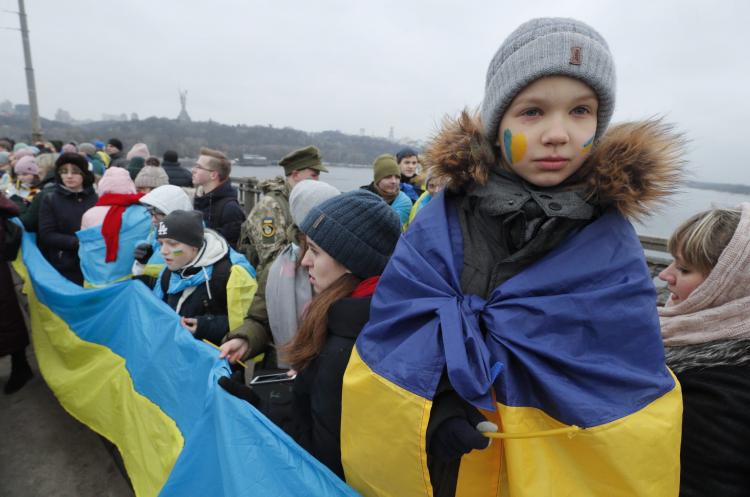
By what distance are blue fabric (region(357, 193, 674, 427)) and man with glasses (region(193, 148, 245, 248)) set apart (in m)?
3.65

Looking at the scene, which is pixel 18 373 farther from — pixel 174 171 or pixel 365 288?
pixel 365 288

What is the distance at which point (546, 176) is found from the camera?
1092 millimetres

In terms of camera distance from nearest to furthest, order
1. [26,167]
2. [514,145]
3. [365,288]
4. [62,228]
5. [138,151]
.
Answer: [514,145], [365,288], [62,228], [26,167], [138,151]

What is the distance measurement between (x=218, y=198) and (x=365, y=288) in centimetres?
333

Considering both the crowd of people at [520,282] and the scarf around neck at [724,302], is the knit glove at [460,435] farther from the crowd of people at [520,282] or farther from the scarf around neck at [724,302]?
the scarf around neck at [724,302]

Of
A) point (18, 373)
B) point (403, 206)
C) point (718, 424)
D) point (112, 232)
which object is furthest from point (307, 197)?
point (18, 373)

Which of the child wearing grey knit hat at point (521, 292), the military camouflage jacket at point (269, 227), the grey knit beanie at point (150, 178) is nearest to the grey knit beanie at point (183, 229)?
the military camouflage jacket at point (269, 227)

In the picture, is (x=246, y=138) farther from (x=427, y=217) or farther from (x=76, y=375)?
(x=427, y=217)

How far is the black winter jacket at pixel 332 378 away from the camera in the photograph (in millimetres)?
1335

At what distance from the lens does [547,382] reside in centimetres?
88

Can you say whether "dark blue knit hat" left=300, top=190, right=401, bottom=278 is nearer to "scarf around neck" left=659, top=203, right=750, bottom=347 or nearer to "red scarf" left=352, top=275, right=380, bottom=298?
"red scarf" left=352, top=275, right=380, bottom=298

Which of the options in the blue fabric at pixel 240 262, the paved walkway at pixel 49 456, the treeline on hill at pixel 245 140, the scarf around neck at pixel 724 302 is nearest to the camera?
the scarf around neck at pixel 724 302

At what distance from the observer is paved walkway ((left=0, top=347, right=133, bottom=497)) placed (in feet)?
8.86

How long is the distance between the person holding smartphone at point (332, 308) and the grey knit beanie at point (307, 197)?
2.35 feet
